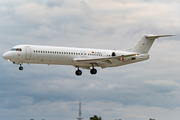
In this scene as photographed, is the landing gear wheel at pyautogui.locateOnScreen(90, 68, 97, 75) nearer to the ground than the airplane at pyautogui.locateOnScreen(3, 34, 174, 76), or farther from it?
nearer to the ground

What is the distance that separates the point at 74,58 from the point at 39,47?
633 centimetres

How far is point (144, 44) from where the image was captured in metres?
65.9

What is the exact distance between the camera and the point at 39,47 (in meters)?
56.5

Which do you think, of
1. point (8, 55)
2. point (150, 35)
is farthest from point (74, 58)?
point (150, 35)

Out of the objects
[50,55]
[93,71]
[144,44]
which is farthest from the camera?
[144,44]

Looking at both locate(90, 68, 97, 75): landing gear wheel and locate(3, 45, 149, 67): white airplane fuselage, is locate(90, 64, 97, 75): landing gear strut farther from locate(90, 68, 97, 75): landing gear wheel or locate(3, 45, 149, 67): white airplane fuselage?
locate(3, 45, 149, 67): white airplane fuselage

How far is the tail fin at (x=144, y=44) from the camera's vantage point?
216 ft

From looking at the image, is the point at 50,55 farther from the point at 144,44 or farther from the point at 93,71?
the point at 144,44

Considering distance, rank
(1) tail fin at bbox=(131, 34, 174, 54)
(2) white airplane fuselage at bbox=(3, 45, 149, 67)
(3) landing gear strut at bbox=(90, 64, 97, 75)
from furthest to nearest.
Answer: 1. (1) tail fin at bbox=(131, 34, 174, 54)
2. (3) landing gear strut at bbox=(90, 64, 97, 75)
3. (2) white airplane fuselage at bbox=(3, 45, 149, 67)

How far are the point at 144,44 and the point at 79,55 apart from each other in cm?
1414

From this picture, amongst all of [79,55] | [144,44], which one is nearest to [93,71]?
[79,55]

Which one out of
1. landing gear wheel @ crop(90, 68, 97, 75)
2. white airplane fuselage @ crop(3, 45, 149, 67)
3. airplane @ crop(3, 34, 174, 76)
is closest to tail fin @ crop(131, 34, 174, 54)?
airplane @ crop(3, 34, 174, 76)

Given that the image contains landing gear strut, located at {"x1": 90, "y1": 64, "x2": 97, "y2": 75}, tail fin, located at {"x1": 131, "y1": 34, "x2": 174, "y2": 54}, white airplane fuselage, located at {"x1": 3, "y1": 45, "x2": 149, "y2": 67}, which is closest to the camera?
white airplane fuselage, located at {"x1": 3, "y1": 45, "x2": 149, "y2": 67}

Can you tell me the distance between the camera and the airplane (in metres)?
55.5
